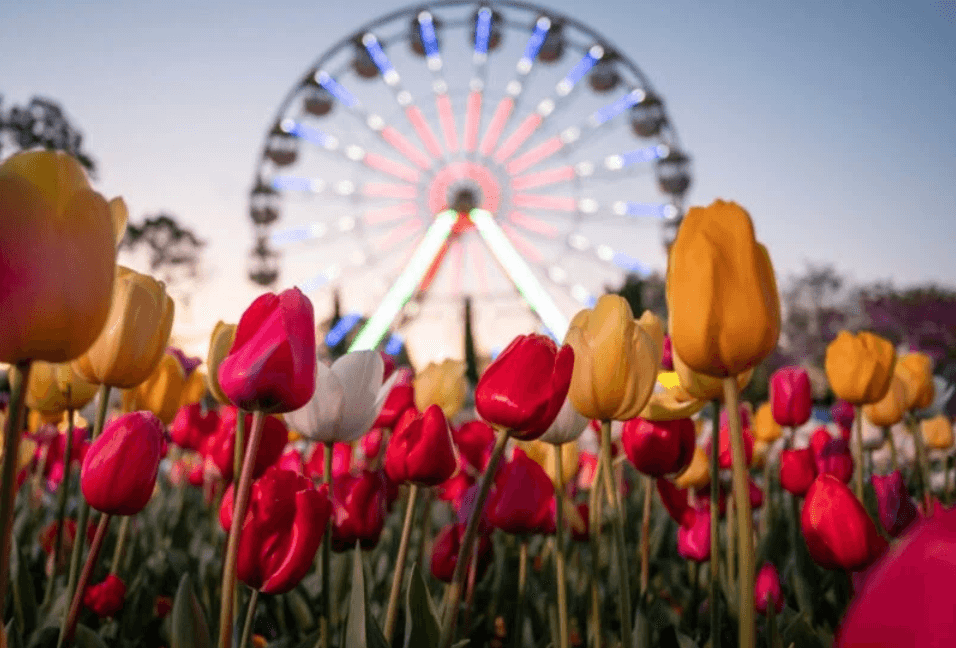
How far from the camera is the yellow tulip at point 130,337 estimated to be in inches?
35.2

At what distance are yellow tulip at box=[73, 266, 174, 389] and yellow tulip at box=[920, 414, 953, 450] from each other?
2.45 m

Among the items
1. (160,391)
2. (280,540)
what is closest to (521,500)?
(280,540)

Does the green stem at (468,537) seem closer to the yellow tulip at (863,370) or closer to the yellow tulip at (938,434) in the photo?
the yellow tulip at (863,370)

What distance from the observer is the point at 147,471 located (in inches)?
30.6

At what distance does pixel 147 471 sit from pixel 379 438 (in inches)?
36.9

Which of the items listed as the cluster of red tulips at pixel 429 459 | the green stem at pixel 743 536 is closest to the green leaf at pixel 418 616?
the cluster of red tulips at pixel 429 459

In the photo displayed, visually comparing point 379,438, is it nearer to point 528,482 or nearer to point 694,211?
point 528,482

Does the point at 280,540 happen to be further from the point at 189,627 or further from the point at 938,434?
the point at 938,434

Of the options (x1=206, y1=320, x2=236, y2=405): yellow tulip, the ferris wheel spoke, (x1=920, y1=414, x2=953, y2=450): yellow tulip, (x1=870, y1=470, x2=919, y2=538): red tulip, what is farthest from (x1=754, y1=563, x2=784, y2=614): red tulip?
the ferris wheel spoke

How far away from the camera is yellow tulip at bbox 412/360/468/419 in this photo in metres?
1.50

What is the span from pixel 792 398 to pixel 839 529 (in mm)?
888

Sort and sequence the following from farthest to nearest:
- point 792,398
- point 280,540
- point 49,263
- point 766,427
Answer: point 766,427 < point 792,398 < point 280,540 < point 49,263

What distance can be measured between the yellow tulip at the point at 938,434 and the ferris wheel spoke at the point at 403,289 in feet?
19.9

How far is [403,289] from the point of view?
1011 cm
